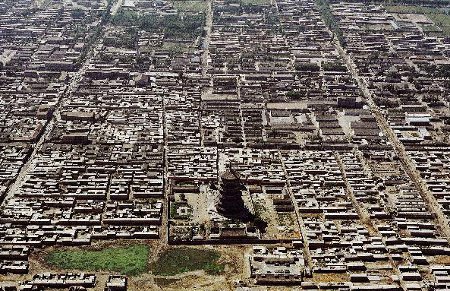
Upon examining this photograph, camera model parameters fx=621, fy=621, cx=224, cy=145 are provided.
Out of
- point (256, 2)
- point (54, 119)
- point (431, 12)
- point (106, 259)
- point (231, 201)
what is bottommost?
point (106, 259)

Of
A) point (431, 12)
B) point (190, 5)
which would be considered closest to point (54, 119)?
point (190, 5)

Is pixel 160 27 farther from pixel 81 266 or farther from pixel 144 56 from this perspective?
pixel 81 266

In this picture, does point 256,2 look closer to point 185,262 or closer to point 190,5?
point 190,5

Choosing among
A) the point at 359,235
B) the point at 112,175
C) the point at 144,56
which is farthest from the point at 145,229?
the point at 144,56

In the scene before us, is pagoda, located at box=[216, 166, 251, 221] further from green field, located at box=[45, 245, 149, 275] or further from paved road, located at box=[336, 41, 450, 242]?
paved road, located at box=[336, 41, 450, 242]

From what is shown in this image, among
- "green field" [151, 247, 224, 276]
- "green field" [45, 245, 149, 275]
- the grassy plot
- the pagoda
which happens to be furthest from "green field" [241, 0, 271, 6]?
"green field" [45, 245, 149, 275]

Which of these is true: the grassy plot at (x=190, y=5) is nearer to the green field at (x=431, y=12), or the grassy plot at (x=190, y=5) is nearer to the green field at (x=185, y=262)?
the green field at (x=431, y=12)
